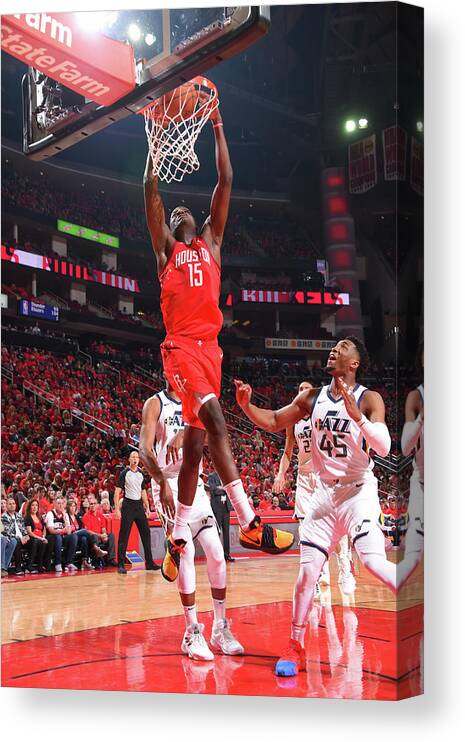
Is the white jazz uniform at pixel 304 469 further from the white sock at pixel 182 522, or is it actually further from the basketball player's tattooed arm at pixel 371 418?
the white sock at pixel 182 522

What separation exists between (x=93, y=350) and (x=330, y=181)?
2244mm

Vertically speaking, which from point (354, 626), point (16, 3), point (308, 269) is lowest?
point (354, 626)

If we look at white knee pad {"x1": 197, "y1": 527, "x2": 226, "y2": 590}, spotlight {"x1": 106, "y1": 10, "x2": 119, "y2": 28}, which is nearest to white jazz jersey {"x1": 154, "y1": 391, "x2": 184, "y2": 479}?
white knee pad {"x1": 197, "y1": 527, "x2": 226, "y2": 590}

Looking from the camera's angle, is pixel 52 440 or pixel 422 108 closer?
pixel 422 108

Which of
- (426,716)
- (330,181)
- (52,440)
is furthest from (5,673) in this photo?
(330,181)

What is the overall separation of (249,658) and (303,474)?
4.49 feet

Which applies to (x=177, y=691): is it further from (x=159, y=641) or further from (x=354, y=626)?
(x=354, y=626)

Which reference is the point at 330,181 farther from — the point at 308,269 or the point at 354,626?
the point at 354,626

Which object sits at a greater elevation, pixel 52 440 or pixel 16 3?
pixel 16 3

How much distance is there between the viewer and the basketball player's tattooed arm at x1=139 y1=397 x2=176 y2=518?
7161 mm

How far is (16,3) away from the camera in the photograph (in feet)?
24.5

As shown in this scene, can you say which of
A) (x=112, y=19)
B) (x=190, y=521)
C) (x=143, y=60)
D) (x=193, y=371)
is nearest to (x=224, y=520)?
(x=190, y=521)

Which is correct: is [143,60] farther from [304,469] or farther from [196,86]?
[304,469]

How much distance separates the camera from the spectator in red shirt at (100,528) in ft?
24.5
